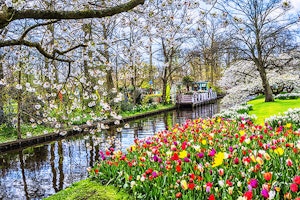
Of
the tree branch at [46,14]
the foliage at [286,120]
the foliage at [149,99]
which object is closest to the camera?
the tree branch at [46,14]

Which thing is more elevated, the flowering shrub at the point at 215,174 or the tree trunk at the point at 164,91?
the tree trunk at the point at 164,91

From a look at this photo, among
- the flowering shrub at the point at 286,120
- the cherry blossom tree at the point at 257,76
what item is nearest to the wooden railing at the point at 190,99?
the cherry blossom tree at the point at 257,76

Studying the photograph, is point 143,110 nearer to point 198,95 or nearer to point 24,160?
point 198,95

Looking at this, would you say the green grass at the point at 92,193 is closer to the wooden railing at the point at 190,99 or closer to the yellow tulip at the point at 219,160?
the yellow tulip at the point at 219,160

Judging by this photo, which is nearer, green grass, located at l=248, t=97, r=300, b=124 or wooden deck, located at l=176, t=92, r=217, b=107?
green grass, located at l=248, t=97, r=300, b=124

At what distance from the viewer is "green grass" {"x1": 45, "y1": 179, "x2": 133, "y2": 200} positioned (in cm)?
397

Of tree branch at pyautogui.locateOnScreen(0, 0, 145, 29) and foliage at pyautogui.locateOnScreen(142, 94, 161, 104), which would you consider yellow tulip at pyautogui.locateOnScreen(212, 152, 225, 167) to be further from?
foliage at pyautogui.locateOnScreen(142, 94, 161, 104)

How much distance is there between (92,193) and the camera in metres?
4.22

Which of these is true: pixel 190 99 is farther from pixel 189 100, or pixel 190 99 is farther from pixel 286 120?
pixel 286 120

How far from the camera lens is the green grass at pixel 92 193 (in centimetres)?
397

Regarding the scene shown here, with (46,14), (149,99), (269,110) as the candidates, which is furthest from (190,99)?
(46,14)

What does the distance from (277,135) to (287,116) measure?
79.8 inches

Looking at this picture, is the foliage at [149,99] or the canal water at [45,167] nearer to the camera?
the canal water at [45,167]

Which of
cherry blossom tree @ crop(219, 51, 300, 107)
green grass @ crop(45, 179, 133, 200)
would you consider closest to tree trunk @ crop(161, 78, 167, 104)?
cherry blossom tree @ crop(219, 51, 300, 107)
